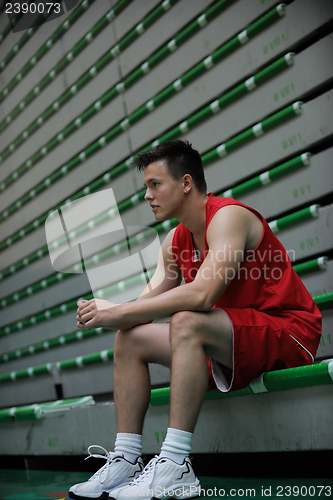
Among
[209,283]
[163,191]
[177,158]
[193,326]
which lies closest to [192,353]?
[193,326]

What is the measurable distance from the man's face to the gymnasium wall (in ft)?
2.47

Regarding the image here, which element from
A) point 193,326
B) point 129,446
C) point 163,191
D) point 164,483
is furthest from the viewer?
point 163,191

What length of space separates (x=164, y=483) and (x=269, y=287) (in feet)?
2.13

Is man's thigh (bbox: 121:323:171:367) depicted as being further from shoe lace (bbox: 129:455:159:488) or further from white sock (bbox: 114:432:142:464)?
shoe lace (bbox: 129:455:159:488)

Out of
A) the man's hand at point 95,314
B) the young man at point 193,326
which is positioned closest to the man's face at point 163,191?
the young man at point 193,326

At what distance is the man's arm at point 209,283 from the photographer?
142 centimetres

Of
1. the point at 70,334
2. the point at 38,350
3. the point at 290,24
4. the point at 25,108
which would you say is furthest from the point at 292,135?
the point at 25,108

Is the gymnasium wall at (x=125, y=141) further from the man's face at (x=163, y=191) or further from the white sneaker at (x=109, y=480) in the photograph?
the white sneaker at (x=109, y=480)

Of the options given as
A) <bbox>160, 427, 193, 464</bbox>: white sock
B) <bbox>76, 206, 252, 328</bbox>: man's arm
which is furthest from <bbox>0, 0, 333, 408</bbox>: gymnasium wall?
<bbox>160, 427, 193, 464</bbox>: white sock

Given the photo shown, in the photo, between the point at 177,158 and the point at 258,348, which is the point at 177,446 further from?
the point at 177,158

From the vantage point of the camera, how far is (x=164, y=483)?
1.26 meters

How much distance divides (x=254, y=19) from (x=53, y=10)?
2351 mm

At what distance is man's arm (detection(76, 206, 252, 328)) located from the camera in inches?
55.7

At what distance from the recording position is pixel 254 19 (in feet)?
8.21
